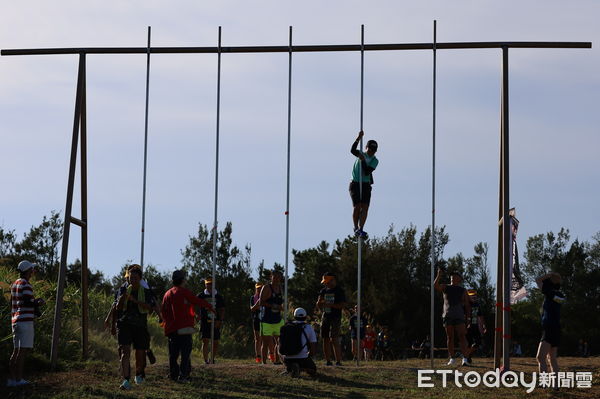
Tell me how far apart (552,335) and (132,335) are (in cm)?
666

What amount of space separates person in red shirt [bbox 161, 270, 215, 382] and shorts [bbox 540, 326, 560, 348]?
5.34 metres

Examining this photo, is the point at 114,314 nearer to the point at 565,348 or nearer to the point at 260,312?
the point at 260,312

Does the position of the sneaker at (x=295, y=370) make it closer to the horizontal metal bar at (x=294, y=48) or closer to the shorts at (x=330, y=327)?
the shorts at (x=330, y=327)

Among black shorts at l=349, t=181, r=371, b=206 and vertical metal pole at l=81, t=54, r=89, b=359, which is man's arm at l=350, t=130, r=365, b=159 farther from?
vertical metal pole at l=81, t=54, r=89, b=359

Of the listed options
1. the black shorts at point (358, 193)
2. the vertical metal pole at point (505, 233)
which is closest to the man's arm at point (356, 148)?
the black shorts at point (358, 193)

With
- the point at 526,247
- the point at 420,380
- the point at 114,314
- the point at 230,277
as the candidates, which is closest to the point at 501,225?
the point at 420,380

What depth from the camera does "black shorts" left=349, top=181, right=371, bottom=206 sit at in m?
21.4

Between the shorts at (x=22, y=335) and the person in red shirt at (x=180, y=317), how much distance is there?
2113 millimetres

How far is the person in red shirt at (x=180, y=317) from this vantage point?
16.9 metres

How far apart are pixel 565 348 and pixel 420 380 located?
3656 cm

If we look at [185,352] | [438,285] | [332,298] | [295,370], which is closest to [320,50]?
[332,298]

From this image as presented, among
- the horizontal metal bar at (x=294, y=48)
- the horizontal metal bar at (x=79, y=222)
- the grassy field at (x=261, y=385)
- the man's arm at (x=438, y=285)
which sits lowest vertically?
the grassy field at (x=261, y=385)

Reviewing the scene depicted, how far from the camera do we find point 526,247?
253 ft

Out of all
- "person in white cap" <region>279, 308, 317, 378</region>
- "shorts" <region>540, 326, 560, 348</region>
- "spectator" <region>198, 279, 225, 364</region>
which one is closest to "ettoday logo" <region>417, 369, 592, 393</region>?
"shorts" <region>540, 326, 560, 348</region>
